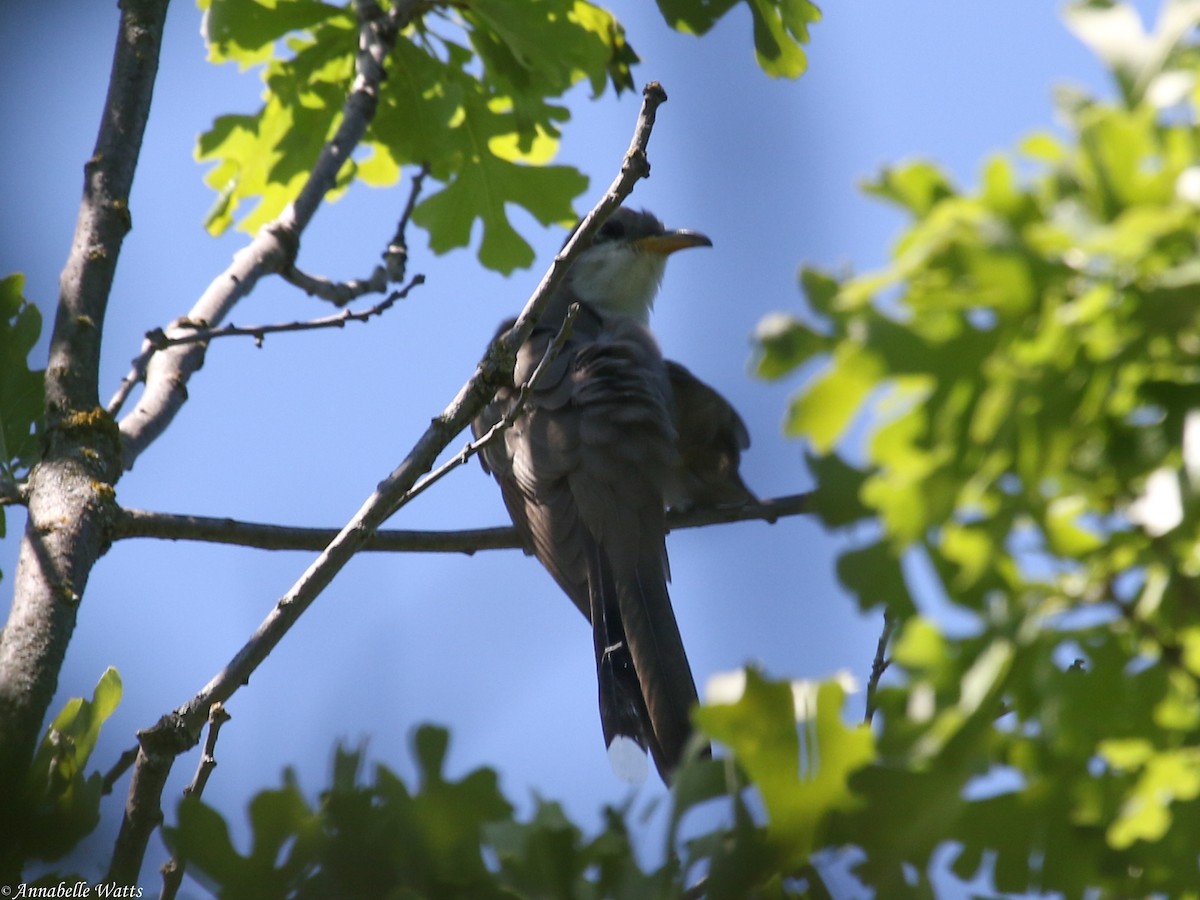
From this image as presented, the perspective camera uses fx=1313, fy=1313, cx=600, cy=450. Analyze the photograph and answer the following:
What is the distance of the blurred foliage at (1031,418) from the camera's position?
3.63 ft

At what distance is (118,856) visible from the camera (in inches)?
78.8

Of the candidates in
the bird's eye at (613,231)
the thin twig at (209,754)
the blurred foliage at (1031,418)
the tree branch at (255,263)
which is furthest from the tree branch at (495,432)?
the bird's eye at (613,231)

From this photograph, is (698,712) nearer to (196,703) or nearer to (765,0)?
(196,703)

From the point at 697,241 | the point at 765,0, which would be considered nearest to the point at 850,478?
the point at 765,0

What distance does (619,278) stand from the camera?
A: 6.11 meters

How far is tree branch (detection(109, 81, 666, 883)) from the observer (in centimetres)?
217

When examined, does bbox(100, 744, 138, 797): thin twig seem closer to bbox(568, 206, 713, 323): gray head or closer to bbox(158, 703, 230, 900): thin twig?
bbox(158, 703, 230, 900): thin twig

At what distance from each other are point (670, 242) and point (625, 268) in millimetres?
258

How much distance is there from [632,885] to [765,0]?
2816 millimetres

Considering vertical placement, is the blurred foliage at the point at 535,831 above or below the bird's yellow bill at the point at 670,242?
below

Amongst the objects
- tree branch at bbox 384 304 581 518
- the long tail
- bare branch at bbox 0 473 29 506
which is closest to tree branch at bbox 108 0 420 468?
bare branch at bbox 0 473 29 506

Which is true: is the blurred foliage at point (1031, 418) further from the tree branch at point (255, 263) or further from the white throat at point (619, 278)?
the white throat at point (619, 278)

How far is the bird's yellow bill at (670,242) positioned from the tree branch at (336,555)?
3.10 m

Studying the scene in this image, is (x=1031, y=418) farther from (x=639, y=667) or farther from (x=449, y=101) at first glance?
(x=449, y=101)
